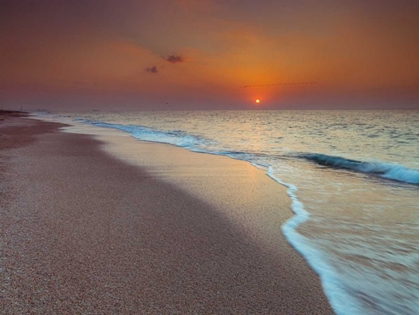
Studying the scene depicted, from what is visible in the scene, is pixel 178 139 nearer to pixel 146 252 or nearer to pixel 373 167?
pixel 373 167

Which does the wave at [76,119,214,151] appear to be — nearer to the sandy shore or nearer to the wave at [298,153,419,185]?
the wave at [298,153,419,185]

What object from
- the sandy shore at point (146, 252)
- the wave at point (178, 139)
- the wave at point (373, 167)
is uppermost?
the wave at point (373, 167)

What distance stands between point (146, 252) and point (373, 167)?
855 centimetres

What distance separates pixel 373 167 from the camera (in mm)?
9438

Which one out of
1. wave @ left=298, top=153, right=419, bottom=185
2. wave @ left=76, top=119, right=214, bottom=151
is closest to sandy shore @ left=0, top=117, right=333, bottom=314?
wave @ left=298, top=153, right=419, bottom=185

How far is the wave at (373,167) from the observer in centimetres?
819

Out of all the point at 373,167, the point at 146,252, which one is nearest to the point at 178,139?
the point at 373,167

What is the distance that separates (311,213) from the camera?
4676 millimetres

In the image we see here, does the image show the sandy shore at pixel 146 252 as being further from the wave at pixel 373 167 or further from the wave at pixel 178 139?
the wave at pixel 178 139

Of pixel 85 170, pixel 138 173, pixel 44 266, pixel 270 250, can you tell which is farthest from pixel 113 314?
pixel 85 170

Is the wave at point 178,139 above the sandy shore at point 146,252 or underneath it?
underneath

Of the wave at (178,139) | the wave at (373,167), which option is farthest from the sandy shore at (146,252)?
the wave at (178,139)

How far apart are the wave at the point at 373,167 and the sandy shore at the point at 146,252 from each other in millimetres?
4466

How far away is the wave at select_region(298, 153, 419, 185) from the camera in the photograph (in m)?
8.19
